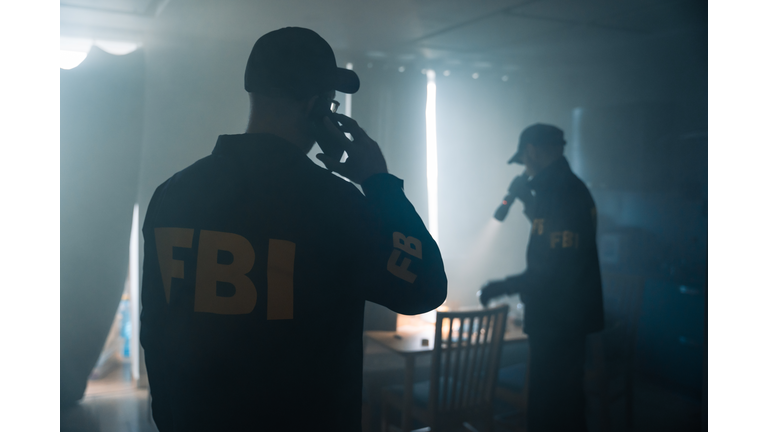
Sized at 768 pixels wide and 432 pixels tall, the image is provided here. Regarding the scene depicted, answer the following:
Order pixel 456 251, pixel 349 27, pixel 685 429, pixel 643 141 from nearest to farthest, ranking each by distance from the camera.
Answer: pixel 349 27
pixel 456 251
pixel 685 429
pixel 643 141

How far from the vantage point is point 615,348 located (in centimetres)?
166

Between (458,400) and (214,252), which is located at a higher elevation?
(214,252)

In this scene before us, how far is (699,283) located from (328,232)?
200 cm

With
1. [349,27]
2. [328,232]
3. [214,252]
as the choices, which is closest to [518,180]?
[349,27]

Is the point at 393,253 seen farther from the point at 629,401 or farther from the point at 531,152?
the point at 629,401

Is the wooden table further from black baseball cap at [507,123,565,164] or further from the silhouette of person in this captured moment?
black baseball cap at [507,123,565,164]

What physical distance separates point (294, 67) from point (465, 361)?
2.89ft

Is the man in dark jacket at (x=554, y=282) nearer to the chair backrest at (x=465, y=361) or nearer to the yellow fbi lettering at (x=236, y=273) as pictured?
the chair backrest at (x=465, y=361)

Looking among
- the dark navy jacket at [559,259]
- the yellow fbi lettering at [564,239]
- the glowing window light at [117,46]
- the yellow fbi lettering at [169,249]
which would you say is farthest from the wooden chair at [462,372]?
the glowing window light at [117,46]

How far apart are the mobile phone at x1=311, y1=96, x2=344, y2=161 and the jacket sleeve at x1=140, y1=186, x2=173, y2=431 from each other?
34cm

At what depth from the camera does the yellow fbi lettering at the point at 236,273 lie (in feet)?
2.67

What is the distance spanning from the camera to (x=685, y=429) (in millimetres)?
1795
